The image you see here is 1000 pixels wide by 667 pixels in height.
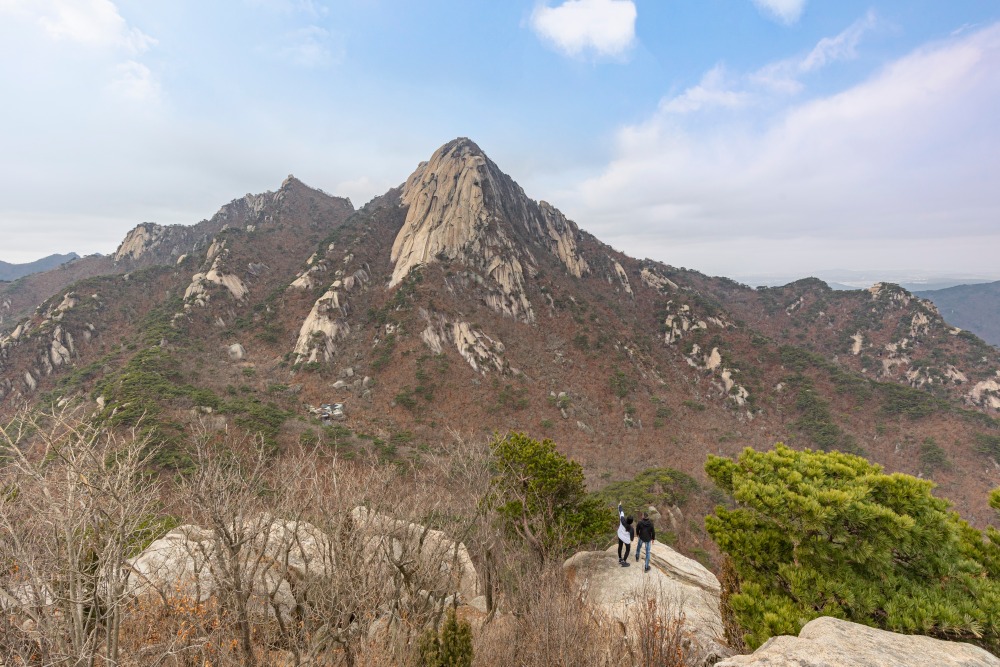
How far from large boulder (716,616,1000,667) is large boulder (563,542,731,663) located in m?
5.38

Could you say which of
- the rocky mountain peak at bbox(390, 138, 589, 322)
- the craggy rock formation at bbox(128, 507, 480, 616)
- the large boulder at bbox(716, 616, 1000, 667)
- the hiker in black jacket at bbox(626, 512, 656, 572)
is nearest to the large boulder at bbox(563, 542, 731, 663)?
the hiker in black jacket at bbox(626, 512, 656, 572)

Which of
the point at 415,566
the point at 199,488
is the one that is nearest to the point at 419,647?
the point at 415,566

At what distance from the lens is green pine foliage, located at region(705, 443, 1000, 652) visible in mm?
5984

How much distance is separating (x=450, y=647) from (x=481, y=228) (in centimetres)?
7350

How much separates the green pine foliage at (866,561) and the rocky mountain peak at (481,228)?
59681 millimetres

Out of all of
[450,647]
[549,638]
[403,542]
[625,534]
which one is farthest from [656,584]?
[403,542]

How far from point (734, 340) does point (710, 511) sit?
4880cm

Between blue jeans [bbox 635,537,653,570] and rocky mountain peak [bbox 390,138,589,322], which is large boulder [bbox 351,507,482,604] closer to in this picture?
blue jeans [bbox 635,537,653,570]

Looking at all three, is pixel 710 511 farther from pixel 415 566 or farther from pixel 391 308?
pixel 391 308

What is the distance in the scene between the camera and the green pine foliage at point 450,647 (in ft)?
25.3

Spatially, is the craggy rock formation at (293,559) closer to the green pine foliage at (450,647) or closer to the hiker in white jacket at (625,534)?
the green pine foliage at (450,647)

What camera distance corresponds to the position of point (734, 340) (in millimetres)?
70312

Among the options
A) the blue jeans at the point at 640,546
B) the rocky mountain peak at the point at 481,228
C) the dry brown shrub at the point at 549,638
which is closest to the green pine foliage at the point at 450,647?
the dry brown shrub at the point at 549,638

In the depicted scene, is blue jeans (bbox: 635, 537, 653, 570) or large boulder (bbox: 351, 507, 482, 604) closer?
large boulder (bbox: 351, 507, 482, 604)
